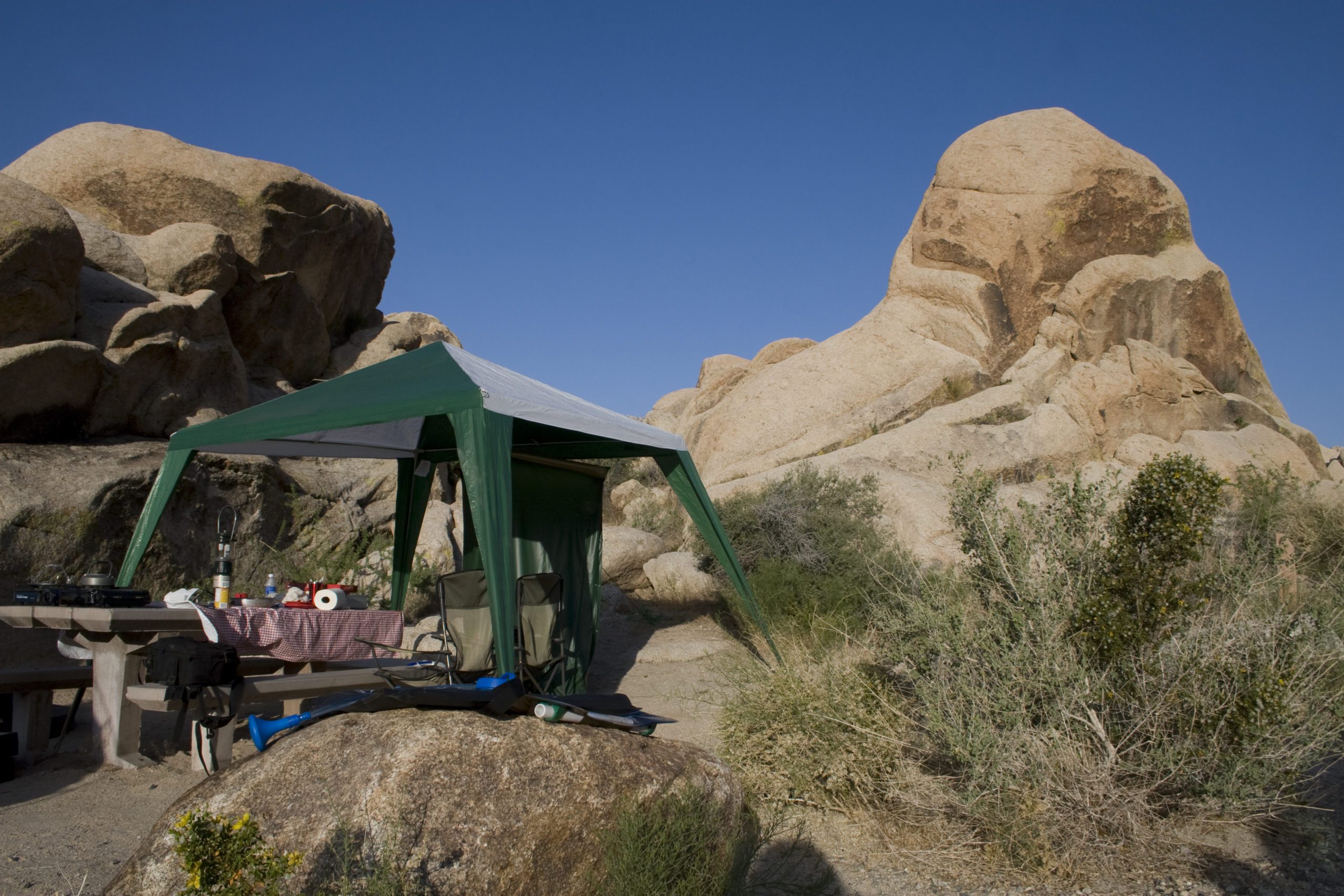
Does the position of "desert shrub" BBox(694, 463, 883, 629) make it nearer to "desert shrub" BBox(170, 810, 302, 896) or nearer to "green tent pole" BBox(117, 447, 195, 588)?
"green tent pole" BBox(117, 447, 195, 588)

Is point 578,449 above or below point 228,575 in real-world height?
above

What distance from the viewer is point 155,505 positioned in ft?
22.1

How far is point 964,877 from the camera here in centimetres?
376

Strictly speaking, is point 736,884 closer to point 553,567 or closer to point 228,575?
point 228,575

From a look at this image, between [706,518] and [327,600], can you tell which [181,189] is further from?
[706,518]

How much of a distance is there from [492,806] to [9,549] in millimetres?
7030

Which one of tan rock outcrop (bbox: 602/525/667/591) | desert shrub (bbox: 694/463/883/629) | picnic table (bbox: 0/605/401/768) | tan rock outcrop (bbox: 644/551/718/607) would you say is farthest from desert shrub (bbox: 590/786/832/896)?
tan rock outcrop (bbox: 602/525/667/591)

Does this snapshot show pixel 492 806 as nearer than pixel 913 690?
Yes

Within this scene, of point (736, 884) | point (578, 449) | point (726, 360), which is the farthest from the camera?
point (726, 360)

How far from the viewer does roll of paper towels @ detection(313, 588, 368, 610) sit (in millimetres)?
6164

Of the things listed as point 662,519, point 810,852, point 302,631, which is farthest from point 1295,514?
point 302,631

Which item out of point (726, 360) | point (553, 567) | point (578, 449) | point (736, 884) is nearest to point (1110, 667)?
point (736, 884)

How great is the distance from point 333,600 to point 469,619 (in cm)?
A: 91

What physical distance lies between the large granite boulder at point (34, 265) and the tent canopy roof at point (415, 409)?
2690 millimetres
